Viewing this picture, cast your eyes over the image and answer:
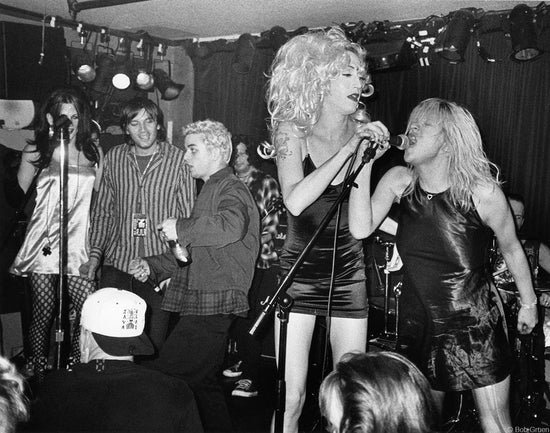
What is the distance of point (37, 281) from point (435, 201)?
8.17ft

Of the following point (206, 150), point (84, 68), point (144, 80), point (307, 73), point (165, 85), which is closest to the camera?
point (307, 73)

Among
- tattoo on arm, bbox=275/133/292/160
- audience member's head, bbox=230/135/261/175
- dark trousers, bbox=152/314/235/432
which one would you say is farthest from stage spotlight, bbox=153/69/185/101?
tattoo on arm, bbox=275/133/292/160

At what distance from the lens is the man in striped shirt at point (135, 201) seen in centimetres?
351

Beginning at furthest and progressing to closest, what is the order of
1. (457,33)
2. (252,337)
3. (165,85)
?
(165,85) < (457,33) < (252,337)

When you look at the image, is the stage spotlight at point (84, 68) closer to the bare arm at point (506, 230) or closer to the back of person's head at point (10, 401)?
the bare arm at point (506, 230)

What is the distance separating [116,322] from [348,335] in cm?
85

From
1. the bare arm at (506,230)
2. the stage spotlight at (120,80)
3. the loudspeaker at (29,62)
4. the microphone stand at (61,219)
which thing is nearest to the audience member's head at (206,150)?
the microphone stand at (61,219)

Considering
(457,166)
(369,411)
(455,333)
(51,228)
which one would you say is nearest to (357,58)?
(457,166)

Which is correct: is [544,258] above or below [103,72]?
below

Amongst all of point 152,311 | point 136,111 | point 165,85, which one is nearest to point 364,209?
point 152,311

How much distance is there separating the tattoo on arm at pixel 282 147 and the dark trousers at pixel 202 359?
99 cm

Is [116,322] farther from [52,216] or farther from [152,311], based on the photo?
[52,216]

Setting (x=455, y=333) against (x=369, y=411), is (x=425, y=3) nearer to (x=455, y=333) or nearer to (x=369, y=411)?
(x=455, y=333)

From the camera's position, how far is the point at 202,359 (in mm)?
2873
